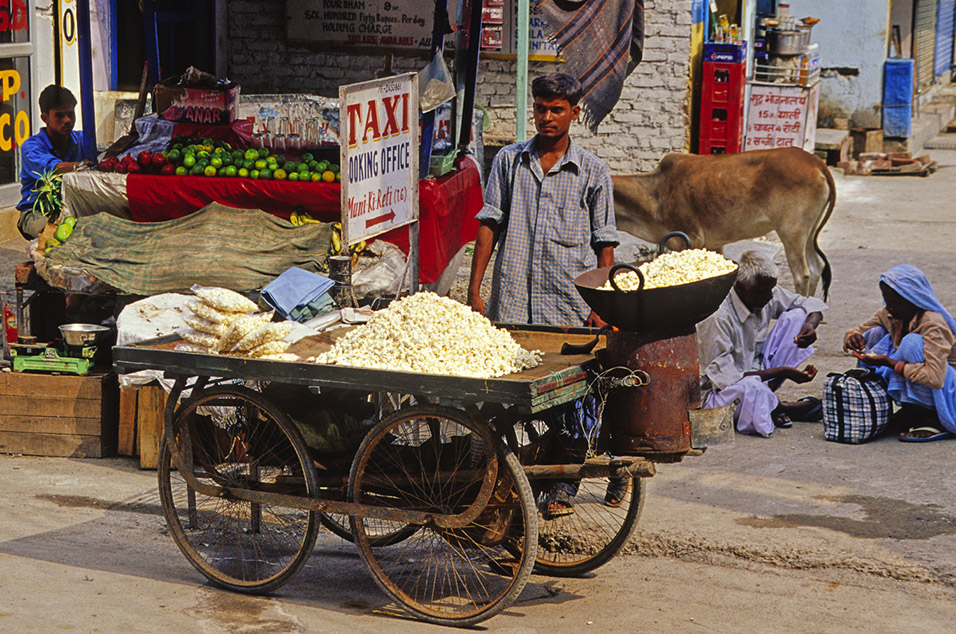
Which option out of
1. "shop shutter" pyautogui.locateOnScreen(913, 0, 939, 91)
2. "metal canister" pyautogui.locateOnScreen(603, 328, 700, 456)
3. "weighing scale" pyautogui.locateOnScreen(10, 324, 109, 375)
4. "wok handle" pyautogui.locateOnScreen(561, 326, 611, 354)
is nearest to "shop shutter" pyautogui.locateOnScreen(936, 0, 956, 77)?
"shop shutter" pyautogui.locateOnScreen(913, 0, 939, 91)

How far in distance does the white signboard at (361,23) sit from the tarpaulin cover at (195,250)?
6.37 meters

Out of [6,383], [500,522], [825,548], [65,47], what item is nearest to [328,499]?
[500,522]

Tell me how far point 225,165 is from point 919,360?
189 inches

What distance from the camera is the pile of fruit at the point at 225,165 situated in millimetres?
7896

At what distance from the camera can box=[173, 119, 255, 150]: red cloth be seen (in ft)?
28.7

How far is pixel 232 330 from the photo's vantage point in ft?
15.0

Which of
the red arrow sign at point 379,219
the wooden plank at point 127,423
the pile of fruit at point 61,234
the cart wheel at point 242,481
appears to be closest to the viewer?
the cart wheel at point 242,481

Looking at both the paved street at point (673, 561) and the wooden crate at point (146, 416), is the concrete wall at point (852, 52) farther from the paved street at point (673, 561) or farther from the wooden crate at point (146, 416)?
the wooden crate at point (146, 416)

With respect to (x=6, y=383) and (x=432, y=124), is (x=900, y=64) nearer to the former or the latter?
(x=432, y=124)

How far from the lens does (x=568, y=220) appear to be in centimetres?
548

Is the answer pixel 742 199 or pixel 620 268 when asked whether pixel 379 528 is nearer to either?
pixel 620 268

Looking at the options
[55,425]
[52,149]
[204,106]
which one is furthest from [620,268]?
[52,149]

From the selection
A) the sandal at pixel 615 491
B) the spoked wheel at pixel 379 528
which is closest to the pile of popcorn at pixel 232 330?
the spoked wheel at pixel 379 528

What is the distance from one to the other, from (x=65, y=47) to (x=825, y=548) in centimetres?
1025
